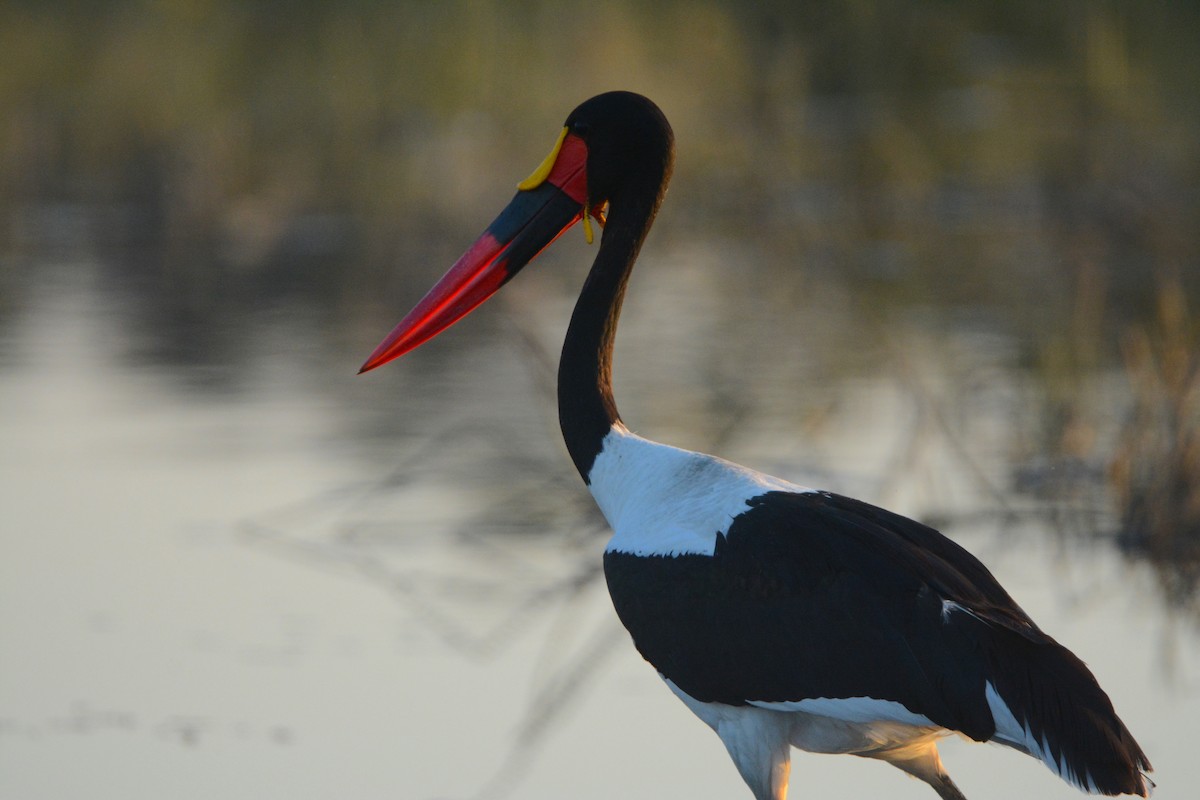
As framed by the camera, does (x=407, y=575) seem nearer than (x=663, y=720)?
No

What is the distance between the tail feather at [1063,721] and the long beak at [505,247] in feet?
6.28

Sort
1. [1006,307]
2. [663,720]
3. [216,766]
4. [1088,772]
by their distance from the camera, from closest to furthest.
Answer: [1088,772]
[216,766]
[663,720]
[1006,307]

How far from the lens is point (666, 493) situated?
493 centimetres

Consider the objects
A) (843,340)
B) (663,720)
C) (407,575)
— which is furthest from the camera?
(843,340)

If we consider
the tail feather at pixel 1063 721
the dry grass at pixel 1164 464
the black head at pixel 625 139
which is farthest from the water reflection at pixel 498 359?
the black head at pixel 625 139

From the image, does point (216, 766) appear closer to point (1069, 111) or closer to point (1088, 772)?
point (1088, 772)

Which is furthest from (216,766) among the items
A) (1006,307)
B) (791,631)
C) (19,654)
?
(1006,307)

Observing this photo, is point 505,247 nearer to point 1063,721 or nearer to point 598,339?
point 598,339

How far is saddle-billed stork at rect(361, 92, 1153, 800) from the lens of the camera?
4188 millimetres

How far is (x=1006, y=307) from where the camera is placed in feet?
37.3

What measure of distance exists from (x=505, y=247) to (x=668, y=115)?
30.0 feet

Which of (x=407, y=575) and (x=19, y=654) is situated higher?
(x=407, y=575)

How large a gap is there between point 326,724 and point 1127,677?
243cm

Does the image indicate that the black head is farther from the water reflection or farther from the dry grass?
the dry grass
